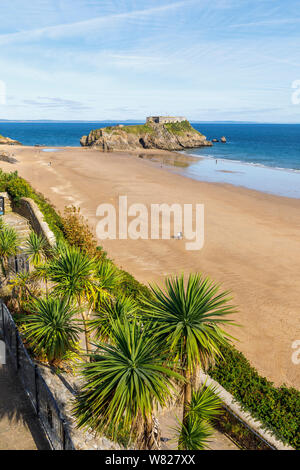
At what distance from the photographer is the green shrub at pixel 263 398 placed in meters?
8.57

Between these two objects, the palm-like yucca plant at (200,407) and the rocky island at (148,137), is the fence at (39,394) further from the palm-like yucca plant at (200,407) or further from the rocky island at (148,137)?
the rocky island at (148,137)

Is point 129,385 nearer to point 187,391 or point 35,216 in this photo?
point 187,391

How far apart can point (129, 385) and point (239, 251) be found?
66.5 ft

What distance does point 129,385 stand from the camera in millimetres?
5980

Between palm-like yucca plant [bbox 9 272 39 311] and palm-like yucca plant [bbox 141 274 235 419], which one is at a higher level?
palm-like yucca plant [bbox 141 274 235 419]

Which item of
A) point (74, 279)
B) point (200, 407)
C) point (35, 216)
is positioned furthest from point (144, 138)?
point (200, 407)

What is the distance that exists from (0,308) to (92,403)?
6.85 m

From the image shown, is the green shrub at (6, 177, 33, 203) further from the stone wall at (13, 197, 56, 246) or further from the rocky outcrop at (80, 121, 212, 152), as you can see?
the rocky outcrop at (80, 121, 212, 152)

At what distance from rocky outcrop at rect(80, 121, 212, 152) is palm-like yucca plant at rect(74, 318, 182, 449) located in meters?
106

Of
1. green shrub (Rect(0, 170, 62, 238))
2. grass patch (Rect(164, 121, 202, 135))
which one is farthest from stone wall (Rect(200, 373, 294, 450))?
grass patch (Rect(164, 121, 202, 135))

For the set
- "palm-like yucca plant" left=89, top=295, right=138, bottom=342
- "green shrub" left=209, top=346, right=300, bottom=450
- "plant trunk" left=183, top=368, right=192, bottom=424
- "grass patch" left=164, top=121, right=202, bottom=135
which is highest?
"grass patch" left=164, top=121, right=202, bottom=135

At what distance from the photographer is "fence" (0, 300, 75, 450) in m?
7.12

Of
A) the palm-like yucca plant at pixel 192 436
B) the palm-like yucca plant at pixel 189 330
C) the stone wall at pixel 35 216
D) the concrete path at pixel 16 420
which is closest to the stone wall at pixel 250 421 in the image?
the palm-like yucca plant at pixel 192 436

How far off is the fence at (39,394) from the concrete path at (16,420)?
0.52 feet
